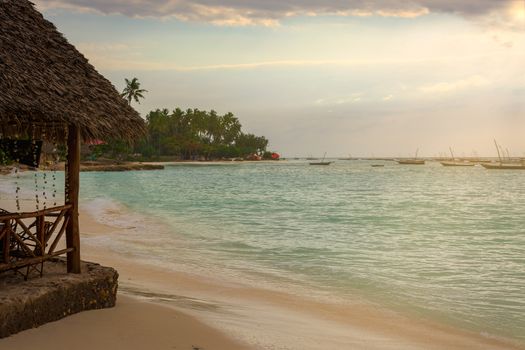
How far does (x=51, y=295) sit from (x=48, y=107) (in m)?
2.52

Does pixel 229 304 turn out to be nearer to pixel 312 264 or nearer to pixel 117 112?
pixel 117 112

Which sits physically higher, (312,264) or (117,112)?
(117,112)

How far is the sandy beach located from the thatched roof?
9.06ft

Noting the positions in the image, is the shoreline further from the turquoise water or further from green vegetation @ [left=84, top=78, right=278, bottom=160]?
green vegetation @ [left=84, top=78, right=278, bottom=160]

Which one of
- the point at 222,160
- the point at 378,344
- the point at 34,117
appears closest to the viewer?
the point at 34,117

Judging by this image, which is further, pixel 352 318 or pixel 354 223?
pixel 354 223

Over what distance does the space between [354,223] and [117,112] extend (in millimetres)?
19494

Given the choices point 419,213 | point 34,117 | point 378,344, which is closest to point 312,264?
point 378,344

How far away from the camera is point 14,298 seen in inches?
245

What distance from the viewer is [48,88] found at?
7.21 m

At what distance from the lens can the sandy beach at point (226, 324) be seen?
645cm

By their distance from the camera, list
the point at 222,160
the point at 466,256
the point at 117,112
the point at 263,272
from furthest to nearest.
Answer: the point at 222,160 → the point at 466,256 → the point at 263,272 → the point at 117,112

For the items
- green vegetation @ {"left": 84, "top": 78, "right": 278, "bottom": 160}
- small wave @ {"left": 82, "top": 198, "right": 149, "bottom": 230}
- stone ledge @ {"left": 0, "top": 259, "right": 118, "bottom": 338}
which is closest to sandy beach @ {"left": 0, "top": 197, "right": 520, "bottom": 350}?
stone ledge @ {"left": 0, "top": 259, "right": 118, "bottom": 338}

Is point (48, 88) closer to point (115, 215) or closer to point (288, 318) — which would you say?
point (288, 318)
